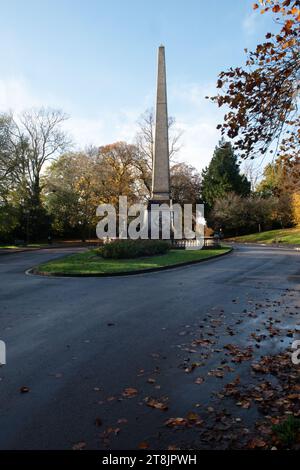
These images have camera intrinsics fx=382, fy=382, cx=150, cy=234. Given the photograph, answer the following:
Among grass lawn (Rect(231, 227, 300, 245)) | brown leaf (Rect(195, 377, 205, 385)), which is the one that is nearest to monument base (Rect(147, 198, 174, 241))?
grass lawn (Rect(231, 227, 300, 245))

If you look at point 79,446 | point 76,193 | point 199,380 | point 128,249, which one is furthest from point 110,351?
point 76,193

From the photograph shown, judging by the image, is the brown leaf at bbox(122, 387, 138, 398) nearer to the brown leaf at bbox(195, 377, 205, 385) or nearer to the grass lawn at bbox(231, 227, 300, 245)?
the brown leaf at bbox(195, 377, 205, 385)

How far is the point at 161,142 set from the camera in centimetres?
2931

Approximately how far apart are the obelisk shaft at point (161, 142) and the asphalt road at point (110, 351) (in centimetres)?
1773

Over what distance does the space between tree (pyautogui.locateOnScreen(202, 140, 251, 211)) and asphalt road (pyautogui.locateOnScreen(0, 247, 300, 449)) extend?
49898 mm

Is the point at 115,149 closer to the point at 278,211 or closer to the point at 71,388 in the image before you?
the point at 278,211

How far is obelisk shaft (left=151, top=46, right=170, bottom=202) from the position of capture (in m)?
29.2

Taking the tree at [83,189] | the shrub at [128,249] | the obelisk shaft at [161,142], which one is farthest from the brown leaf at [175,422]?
the tree at [83,189]

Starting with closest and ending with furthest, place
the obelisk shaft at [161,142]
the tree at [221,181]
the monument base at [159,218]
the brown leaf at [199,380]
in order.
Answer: the brown leaf at [199,380]
the obelisk shaft at [161,142]
the monument base at [159,218]
the tree at [221,181]

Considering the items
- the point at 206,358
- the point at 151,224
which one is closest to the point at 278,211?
the point at 151,224

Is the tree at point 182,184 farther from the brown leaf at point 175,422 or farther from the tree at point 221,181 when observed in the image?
the brown leaf at point 175,422

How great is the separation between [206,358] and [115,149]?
1914 inches

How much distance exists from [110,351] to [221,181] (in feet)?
190

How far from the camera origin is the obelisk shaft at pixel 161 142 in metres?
29.2
